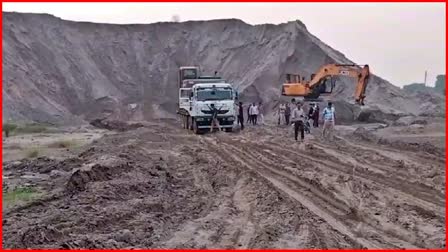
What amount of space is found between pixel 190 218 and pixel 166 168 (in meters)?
6.92

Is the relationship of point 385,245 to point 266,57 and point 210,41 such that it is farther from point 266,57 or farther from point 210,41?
point 210,41

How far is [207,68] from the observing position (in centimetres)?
6719

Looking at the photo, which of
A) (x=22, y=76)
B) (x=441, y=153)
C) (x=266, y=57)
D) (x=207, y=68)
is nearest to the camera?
(x=441, y=153)

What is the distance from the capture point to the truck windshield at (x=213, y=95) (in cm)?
3188

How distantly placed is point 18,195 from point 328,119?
12944 mm

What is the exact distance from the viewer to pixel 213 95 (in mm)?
31938

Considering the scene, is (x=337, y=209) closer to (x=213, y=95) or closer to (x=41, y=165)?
(x=41, y=165)

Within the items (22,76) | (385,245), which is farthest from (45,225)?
(22,76)

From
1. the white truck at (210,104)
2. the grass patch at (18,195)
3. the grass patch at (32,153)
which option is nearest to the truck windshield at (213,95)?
the white truck at (210,104)

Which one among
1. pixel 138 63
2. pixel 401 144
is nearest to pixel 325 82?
pixel 401 144

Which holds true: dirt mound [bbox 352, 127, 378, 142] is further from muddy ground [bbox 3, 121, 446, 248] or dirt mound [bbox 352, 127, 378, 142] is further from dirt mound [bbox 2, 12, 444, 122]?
dirt mound [bbox 2, 12, 444, 122]

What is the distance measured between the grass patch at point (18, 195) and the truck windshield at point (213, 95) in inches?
672

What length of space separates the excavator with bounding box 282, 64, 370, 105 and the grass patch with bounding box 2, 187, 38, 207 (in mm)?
22576

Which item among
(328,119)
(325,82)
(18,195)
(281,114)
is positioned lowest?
(281,114)
